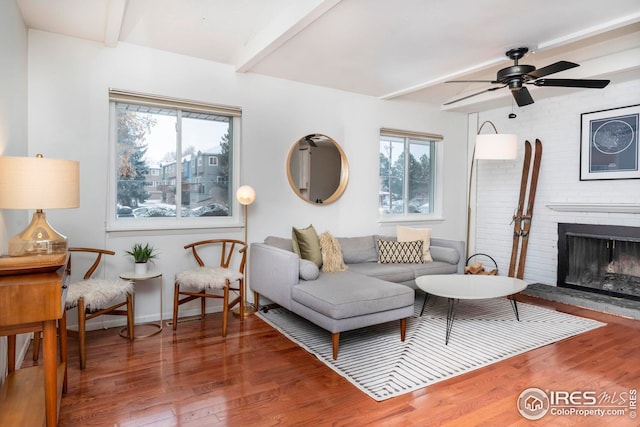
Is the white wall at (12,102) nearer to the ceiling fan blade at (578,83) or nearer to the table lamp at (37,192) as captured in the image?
Result: the table lamp at (37,192)

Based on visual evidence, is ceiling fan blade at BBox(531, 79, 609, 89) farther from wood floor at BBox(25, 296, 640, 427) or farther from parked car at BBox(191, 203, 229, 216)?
parked car at BBox(191, 203, 229, 216)

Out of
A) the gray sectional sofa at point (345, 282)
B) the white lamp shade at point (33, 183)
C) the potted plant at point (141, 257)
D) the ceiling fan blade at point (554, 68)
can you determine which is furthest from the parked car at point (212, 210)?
the ceiling fan blade at point (554, 68)

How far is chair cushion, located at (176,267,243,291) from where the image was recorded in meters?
3.31

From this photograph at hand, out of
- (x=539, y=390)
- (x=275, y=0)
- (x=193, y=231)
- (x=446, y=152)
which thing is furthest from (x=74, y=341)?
(x=446, y=152)

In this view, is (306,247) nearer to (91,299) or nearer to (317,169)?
(317,169)

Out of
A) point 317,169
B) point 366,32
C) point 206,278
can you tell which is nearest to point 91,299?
point 206,278

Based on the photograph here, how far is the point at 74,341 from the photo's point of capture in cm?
319

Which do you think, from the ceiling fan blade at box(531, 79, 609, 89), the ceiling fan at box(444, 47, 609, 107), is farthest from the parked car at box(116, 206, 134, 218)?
the ceiling fan blade at box(531, 79, 609, 89)

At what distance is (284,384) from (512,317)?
248 cm

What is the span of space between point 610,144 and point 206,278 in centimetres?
447

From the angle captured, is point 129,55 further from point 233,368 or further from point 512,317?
point 512,317

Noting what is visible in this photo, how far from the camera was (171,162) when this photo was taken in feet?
12.6

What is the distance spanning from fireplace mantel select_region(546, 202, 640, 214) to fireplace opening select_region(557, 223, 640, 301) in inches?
7.0

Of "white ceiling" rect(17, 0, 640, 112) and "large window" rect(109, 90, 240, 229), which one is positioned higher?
"white ceiling" rect(17, 0, 640, 112)
